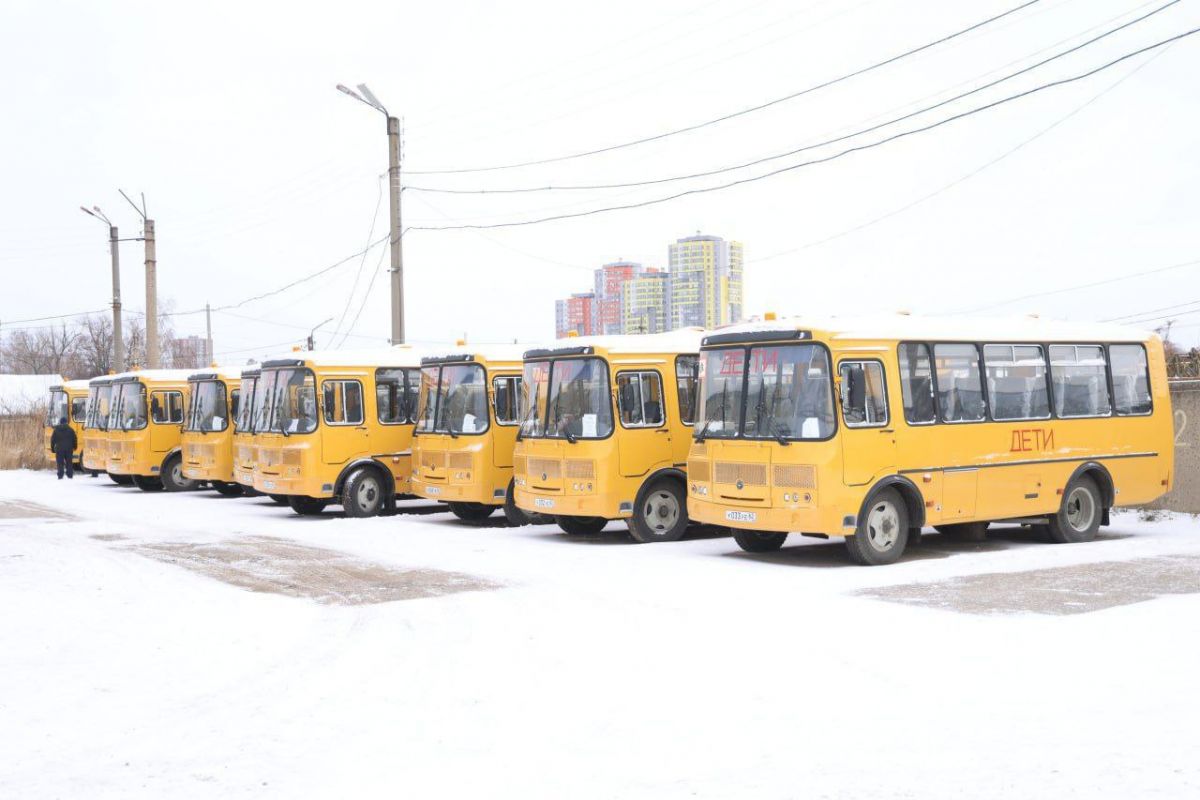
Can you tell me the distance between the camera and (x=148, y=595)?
12297 mm

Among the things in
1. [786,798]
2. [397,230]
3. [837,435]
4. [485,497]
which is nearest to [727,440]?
[837,435]

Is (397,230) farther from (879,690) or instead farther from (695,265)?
(879,690)

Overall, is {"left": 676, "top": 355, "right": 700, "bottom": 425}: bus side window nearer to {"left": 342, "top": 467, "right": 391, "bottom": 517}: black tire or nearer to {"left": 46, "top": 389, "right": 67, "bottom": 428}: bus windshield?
{"left": 342, "top": 467, "right": 391, "bottom": 517}: black tire

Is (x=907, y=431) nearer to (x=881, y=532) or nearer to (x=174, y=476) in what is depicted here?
(x=881, y=532)

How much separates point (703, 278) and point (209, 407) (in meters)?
17.3

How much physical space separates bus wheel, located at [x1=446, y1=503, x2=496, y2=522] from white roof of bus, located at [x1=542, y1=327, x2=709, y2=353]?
12.7 ft

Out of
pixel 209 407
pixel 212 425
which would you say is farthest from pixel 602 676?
pixel 209 407

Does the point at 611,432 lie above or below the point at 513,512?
above

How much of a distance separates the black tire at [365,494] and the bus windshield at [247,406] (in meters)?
2.69

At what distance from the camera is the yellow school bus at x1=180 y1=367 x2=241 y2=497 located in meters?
26.5

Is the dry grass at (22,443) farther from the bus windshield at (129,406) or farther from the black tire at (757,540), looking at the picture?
the black tire at (757,540)

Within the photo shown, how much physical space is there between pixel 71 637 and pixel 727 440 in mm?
7573

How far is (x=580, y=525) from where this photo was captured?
1867cm

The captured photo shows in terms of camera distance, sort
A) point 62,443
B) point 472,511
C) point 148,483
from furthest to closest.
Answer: point 62,443
point 148,483
point 472,511
